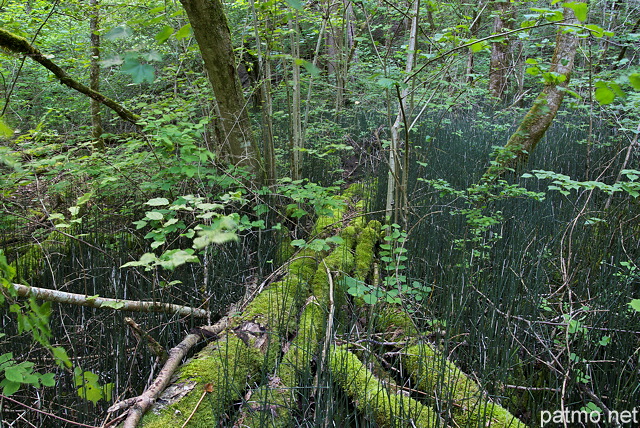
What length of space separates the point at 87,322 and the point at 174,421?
1.05 meters

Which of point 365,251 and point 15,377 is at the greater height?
point 15,377

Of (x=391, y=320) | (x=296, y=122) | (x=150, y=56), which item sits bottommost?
(x=391, y=320)

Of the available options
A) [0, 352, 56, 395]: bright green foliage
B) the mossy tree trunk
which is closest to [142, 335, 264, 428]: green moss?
the mossy tree trunk

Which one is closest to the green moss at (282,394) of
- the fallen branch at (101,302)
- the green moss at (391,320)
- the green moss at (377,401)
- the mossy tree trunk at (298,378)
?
the mossy tree trunk at (298,378)

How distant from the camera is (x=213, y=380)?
1390 millimetres

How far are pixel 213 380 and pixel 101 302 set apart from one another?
577mm

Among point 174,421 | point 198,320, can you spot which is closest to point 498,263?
point 198,320

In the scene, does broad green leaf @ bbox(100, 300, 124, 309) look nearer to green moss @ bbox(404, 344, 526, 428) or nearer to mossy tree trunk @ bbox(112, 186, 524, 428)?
mossy tree trunk @ bbox(112, 186, 524, 428)

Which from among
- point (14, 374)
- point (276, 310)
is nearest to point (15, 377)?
point (14, 374)

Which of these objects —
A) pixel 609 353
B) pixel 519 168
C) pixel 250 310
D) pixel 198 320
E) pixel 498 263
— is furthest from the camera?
pixel 519 168

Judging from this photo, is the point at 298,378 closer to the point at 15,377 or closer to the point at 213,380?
the point at 213,380

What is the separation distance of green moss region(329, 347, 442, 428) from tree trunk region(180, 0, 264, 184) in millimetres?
1480

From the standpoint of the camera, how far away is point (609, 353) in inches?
65.2

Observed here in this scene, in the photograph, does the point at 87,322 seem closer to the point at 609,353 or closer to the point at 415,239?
the point at 415,239
